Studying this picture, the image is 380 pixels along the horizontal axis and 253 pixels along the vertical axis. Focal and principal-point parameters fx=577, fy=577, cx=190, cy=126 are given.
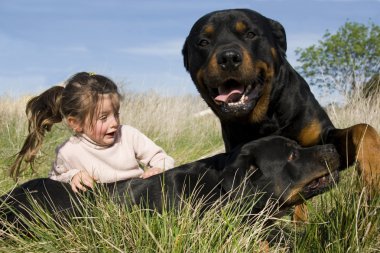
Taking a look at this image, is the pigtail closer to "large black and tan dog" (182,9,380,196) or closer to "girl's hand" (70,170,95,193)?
"girl's hand" (70,170,95,193)

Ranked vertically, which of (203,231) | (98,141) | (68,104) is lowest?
(203,231)

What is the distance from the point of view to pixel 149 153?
4781mm

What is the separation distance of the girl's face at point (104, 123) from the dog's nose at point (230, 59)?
1.11 metres

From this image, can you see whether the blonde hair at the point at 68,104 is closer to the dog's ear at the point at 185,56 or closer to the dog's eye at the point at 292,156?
the dog's ear at the point at 185,56

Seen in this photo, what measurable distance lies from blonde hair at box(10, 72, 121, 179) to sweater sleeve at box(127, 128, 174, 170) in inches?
14.0

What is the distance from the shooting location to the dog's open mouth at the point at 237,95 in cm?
411

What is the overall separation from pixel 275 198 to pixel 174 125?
7.47 m

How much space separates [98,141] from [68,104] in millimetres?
412

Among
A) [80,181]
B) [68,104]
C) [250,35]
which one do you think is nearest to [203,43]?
[250,35]

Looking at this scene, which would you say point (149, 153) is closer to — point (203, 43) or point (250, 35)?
point (203, 43)

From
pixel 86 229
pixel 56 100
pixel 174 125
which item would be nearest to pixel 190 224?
pixel 86 229

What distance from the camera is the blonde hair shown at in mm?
4625

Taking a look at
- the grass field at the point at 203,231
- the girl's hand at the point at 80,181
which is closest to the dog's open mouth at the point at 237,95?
the grass field at the point at 203,231

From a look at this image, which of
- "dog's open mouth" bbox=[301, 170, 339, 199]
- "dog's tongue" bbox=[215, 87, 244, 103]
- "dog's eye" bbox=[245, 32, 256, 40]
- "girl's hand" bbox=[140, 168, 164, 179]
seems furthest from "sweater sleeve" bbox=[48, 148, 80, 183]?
"dog's open mouth" bbox=[301, 170, 339, 199]
